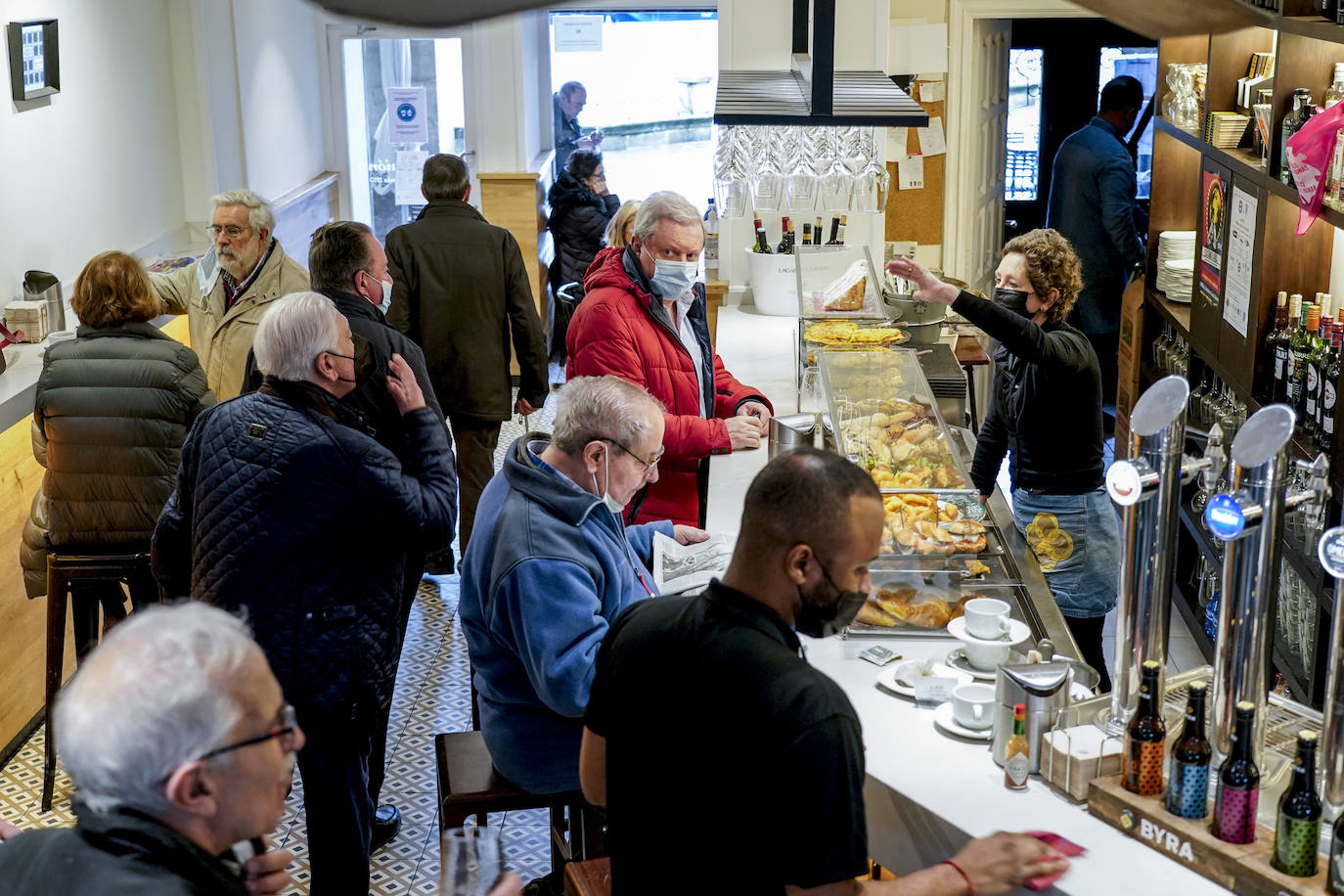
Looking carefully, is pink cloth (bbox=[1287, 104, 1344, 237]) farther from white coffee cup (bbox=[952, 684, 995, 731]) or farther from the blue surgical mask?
white coffee cup (bbox=[952, 684, 995, 731])

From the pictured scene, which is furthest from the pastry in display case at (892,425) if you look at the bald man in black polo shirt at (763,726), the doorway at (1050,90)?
the doorway at (1050,90)

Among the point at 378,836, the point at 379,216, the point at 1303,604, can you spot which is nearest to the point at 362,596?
the point at 378,836

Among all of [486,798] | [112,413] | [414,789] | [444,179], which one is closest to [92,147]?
[444,179]

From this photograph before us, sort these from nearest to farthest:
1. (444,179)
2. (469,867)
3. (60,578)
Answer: (469,867), (60,578), (444,179)

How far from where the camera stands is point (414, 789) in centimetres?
396

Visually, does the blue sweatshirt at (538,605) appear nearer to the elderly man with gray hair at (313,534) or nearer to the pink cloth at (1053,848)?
the elderly man with gray hair at (313,534)

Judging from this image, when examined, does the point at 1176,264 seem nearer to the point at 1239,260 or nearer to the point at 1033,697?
the point at 1239,260

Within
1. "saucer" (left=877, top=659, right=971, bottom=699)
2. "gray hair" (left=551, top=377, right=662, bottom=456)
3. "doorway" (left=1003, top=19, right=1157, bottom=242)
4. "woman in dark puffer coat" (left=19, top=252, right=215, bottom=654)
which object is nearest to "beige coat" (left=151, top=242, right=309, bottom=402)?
"woman in dark puffer coat" (left=19, top=252, right=215, bottom=654)

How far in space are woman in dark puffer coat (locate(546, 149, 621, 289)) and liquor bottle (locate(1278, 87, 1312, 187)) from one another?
15.0ft

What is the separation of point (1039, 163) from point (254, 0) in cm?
575

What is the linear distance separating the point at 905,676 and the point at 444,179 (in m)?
3.61

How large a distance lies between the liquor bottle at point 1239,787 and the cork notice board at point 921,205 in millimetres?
5534

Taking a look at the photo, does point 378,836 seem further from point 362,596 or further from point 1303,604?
point 1303,604

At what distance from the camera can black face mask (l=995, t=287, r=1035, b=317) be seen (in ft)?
13.2
